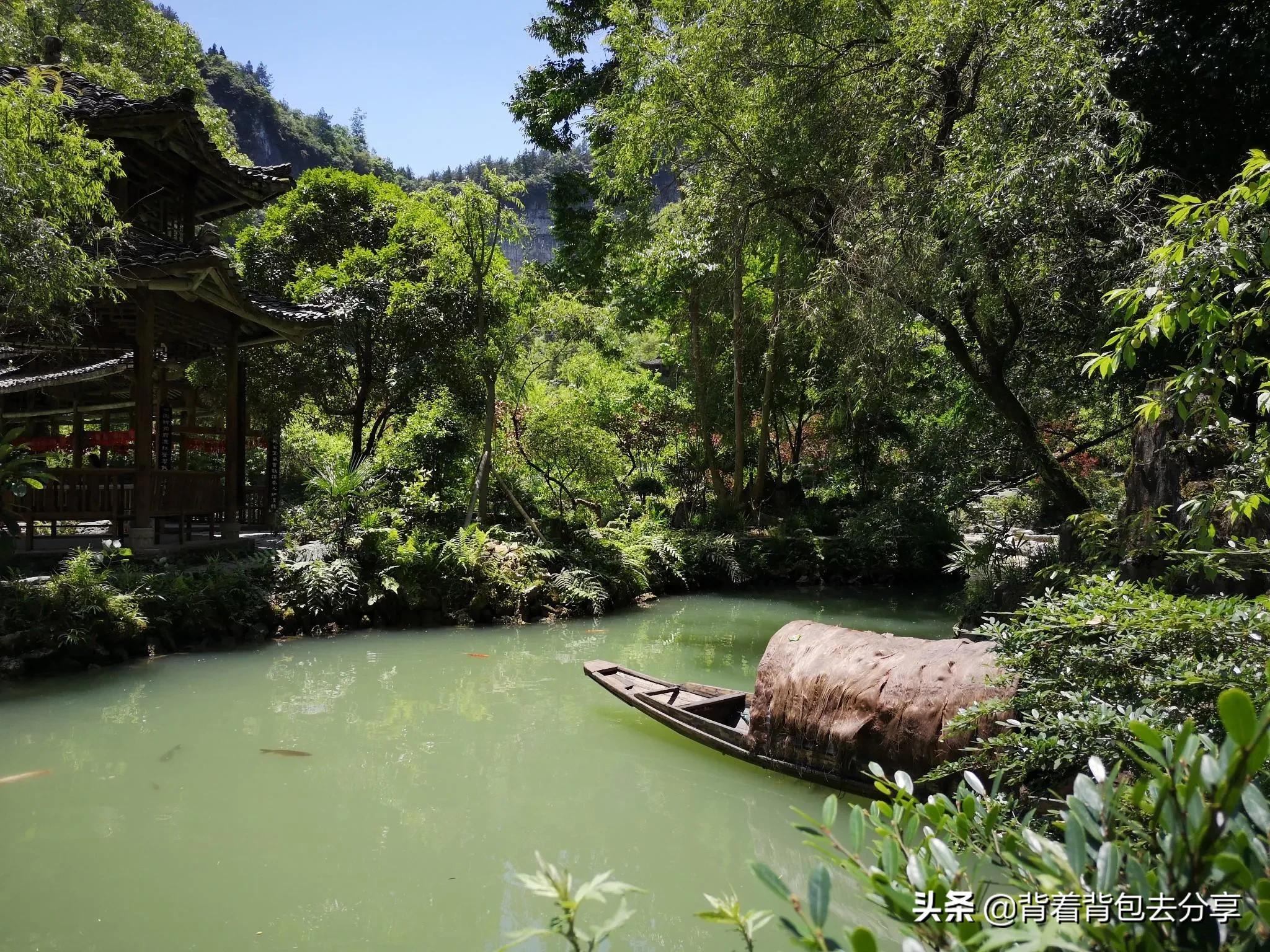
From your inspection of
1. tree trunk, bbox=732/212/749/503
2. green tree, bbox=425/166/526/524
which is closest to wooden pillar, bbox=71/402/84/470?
green tree, bbox=425/166/526/524

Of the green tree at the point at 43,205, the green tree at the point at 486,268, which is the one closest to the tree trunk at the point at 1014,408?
the green tree at the point at 486,268

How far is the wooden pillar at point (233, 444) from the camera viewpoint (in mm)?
12398

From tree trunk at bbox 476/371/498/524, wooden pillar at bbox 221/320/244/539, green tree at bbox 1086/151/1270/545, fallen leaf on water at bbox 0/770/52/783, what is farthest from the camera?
tree trunk at bbox 476/371/498/524

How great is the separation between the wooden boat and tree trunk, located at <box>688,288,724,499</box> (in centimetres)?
1115

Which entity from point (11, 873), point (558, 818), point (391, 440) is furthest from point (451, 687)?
point (391, 440)

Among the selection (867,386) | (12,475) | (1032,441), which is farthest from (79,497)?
(1032,441)

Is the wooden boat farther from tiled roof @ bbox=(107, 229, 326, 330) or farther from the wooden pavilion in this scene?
the wooden pavilion

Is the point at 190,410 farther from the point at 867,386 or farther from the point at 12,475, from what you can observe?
the point at 867,386

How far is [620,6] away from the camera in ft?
45.1

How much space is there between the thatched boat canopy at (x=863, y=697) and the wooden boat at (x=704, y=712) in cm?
7

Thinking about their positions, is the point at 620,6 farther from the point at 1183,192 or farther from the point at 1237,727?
the point at 1237,727

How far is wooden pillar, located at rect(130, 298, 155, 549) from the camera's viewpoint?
10.1 m

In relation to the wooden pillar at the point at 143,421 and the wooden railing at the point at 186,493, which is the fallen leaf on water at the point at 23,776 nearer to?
the wooden pillar at the point at 143,421

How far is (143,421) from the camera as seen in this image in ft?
33.3
